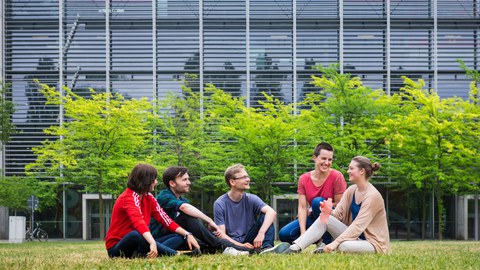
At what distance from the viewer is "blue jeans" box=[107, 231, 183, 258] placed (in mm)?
8625

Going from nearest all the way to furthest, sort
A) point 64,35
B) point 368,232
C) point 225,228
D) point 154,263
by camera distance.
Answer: point 154,263 → point 368,232 → point 225,228 → point 64,35

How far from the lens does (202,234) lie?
30.5 feet

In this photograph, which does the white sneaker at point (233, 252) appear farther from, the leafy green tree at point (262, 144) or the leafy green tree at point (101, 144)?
the leafy green tree at point (101, 144)

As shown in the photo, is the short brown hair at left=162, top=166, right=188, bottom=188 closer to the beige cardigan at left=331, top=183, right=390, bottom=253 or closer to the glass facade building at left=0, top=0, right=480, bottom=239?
the beige cardigan at left=331, top=183, right=390, bottom=253

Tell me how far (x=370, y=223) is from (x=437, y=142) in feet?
68.7

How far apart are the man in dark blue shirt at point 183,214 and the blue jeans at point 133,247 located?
0.50 meters

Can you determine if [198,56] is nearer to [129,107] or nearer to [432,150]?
[129,107]

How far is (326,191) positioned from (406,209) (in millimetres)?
29233

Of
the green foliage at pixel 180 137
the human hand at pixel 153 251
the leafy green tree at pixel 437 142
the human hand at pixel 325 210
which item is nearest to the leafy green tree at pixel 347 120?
the leafy green tree at pixel 437 142

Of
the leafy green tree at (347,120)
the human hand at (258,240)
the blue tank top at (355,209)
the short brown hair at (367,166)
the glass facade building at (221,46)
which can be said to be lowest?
the human hand at (258,240)

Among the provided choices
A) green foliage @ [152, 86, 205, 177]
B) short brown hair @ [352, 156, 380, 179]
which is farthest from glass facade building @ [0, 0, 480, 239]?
short brown hair @ [352, 156, 380, 179]

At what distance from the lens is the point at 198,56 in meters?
38.1

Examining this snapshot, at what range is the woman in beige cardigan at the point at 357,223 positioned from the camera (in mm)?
9086

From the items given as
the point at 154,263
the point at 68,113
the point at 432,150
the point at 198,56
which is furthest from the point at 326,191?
the point at 198,56
